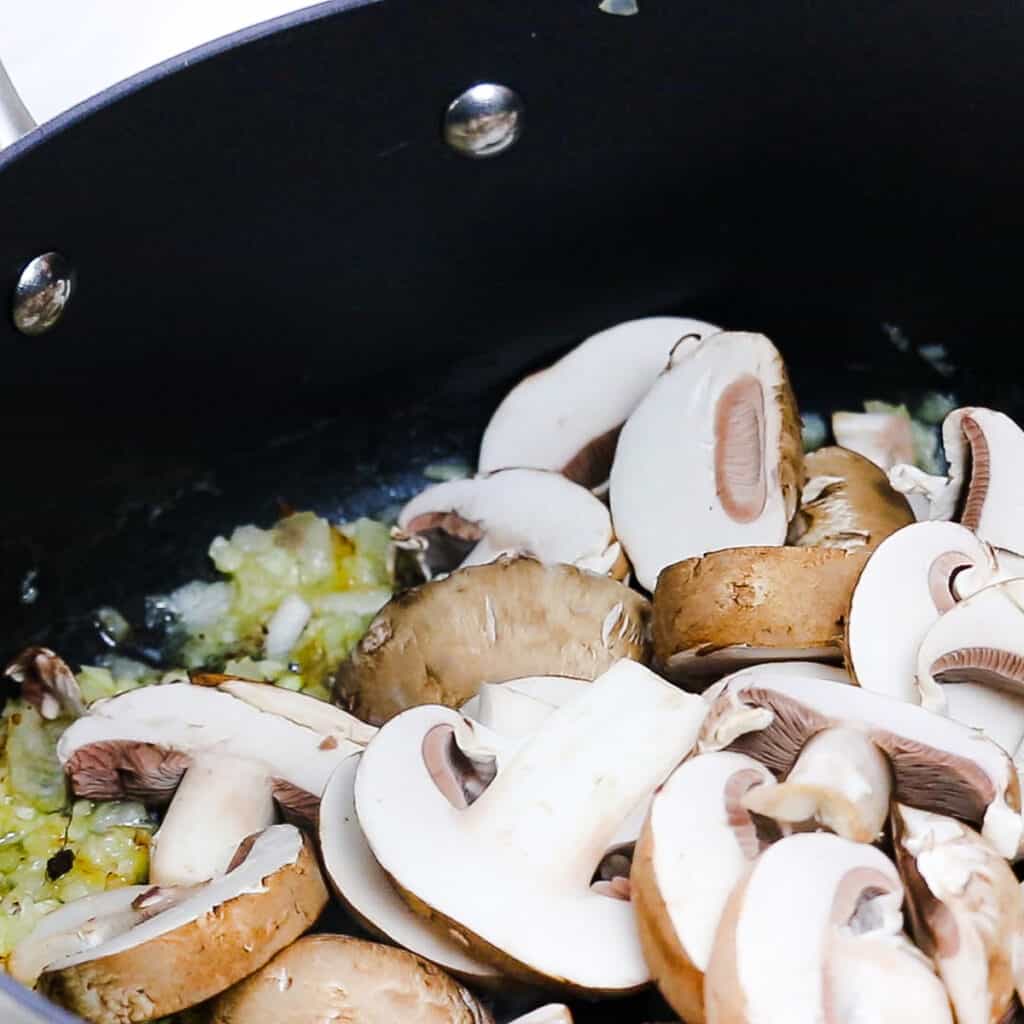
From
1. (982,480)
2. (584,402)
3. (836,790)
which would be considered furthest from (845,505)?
(836,790)

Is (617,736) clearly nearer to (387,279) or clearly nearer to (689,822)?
(689,822)

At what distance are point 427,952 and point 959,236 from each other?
107cm

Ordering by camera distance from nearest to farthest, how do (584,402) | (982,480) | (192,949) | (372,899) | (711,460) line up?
(192,949) → (372,899) → (982,480) → (711,460) → (584,402)

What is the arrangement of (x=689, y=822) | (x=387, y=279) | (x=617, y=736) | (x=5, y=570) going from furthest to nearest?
(x=387, y=279) → (x=5, y=570) → (x=617, y=736) → (x=689, y=822)

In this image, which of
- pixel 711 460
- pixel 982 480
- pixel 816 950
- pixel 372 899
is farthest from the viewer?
pixel 711 460

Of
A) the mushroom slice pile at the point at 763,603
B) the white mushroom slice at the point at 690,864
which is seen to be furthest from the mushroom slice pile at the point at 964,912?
the mushroom slice pile at the point at 763,603

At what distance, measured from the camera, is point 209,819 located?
137 cm

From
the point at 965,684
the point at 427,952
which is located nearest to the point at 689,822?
the point at 427,952

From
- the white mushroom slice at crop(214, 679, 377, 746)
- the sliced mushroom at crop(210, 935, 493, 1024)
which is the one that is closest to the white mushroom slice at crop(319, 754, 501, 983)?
the sliced mushroom at crop(210, 935, 493, 1024)

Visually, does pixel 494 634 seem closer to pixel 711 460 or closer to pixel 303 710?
pixel 303 710

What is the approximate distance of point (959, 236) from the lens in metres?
1.71

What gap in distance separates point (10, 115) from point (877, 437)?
109 centimetres

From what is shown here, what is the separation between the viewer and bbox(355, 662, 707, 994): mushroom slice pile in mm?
1129

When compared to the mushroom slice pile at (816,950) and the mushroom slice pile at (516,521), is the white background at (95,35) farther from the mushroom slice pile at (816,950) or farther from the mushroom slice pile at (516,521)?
the mushroom slice pile at (816,950)
